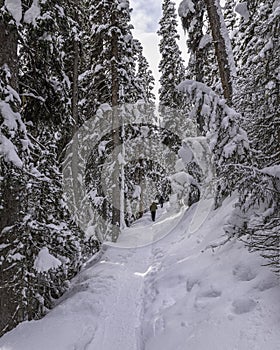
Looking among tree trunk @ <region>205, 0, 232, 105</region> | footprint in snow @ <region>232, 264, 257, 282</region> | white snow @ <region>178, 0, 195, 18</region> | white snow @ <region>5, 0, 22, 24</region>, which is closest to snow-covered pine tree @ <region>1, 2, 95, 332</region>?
white snow @ <region>5, 0, 22, 24</region>

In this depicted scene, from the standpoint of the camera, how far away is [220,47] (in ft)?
31.3

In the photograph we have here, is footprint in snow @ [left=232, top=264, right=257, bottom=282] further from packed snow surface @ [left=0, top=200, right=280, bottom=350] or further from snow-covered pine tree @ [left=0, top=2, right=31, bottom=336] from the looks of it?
snow-covered pine tree @ [left=0, top=2, right=31, bottom=336]

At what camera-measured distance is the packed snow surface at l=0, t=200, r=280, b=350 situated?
14.0 feet

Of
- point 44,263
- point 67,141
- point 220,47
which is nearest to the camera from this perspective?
point 44,263

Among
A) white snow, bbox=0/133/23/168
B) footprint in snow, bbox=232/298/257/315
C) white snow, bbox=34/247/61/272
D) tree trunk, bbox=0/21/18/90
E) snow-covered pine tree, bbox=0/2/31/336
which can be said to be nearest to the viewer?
footprint in snow, bbox=232/298/257/315

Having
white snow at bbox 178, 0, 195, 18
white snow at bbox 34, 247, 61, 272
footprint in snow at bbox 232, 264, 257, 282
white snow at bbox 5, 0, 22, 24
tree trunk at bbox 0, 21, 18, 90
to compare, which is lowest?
footprint in snow at bbox 232, 264, 257, 282

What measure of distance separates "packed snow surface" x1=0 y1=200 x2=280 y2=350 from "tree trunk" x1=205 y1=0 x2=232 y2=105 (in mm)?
4067

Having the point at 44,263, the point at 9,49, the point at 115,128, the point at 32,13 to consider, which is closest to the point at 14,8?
the point at 32,13

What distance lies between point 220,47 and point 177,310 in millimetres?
7938

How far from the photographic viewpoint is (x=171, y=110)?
25.8 meters

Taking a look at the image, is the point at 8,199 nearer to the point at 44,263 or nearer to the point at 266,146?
the point at 44,263

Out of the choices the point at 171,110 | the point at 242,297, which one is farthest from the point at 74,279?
the point at 171,110

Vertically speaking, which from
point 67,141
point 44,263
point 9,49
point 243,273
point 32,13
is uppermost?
point 32,13

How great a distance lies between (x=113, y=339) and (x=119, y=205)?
9.35m
